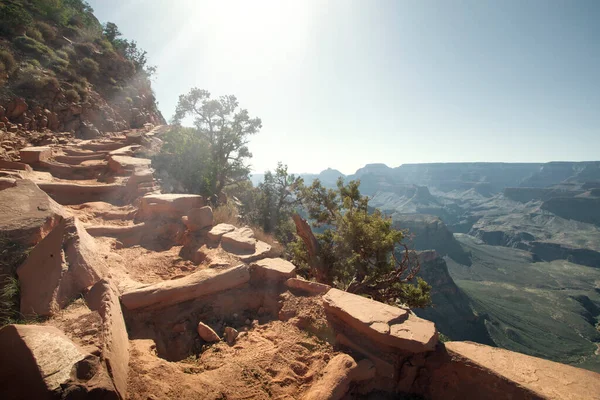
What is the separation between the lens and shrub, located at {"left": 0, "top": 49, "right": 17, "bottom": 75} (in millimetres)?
12438

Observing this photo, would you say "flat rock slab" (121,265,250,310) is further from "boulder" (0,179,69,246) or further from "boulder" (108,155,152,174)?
"boulder" (108,155,152,174)

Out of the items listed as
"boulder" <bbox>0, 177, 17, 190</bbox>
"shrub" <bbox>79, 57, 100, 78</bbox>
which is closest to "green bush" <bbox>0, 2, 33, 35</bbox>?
"shrub" <bbox>79, 57, 100, 78</bbox>

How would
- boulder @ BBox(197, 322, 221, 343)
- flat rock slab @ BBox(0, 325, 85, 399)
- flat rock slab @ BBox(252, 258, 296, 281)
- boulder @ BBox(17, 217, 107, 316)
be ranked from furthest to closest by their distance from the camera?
flat rock slab @ BBox(252, 258, 296, 281) < boulder @ BBox(197, 322, 221, 343) < boulder @ BBox(17, 217, 107, 316) < flat rock slab @ BBox(0, 325, 85, 399)

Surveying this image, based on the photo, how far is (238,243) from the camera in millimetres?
6223

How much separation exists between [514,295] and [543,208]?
101364 millimetres

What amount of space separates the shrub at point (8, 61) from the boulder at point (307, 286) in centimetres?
1747

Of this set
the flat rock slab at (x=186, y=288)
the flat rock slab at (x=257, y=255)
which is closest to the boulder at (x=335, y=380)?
the flat rock slab at (x=186, y=288)

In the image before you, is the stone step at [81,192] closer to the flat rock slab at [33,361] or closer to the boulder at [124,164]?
the boulder at [124,164]

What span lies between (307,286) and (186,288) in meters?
2.08

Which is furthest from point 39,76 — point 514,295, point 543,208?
point 543,208

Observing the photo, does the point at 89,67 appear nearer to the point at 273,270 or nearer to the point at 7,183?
the point at 7,183

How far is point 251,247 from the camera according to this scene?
20.4 ft

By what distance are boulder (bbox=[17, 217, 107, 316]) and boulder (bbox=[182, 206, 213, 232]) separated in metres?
3.00

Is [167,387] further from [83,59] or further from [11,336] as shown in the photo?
[83,59]
